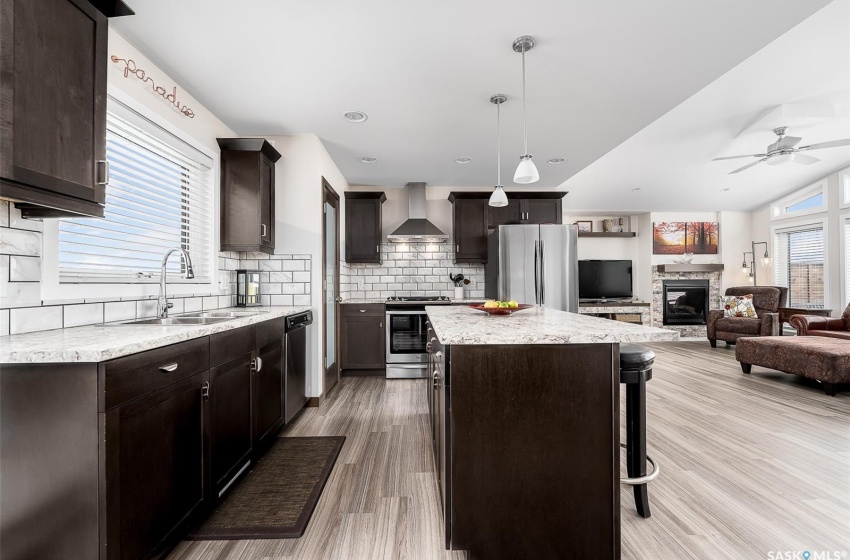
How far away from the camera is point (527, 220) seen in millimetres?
5000

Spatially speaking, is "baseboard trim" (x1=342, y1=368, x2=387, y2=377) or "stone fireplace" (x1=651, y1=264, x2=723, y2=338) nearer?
"baseboard trim" (x1=342, y1=368, x2=387, y2=377)

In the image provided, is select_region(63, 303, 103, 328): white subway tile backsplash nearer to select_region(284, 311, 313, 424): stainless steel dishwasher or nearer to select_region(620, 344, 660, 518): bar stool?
select_region(284, 311, 313, 424): stainless steel dishwasher

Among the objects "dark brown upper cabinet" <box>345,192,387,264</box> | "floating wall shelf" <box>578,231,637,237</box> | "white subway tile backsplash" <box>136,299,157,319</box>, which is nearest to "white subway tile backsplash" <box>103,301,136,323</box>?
"white subway tile backsplash" <box>136,299,157,319</box>

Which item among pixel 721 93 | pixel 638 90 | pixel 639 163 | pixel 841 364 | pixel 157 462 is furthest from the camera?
pixel 639 163

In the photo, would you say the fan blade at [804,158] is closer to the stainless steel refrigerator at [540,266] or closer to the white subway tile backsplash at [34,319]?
the stainless steel refrigerator at [540,266]

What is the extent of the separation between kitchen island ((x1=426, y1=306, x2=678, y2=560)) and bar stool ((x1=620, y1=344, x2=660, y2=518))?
0.27 meters

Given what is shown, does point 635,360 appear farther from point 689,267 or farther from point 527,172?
point 689,267

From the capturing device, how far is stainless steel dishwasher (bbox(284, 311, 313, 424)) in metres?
2.81

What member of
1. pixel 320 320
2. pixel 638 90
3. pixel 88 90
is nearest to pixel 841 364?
pixel 638 90

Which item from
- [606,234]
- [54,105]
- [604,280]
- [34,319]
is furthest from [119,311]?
[606,234]

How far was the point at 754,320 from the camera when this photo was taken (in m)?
5.71

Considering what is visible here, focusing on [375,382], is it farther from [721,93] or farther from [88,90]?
[721,93]

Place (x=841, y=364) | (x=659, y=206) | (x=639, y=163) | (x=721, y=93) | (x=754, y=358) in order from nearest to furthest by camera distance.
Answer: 1. (x=841, y=364)
2. (x=721, y=93)
3. (x=754, y=358)
4. (x=639, y=163)
5. (x=659, y=206)

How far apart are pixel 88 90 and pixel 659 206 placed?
785 cm
